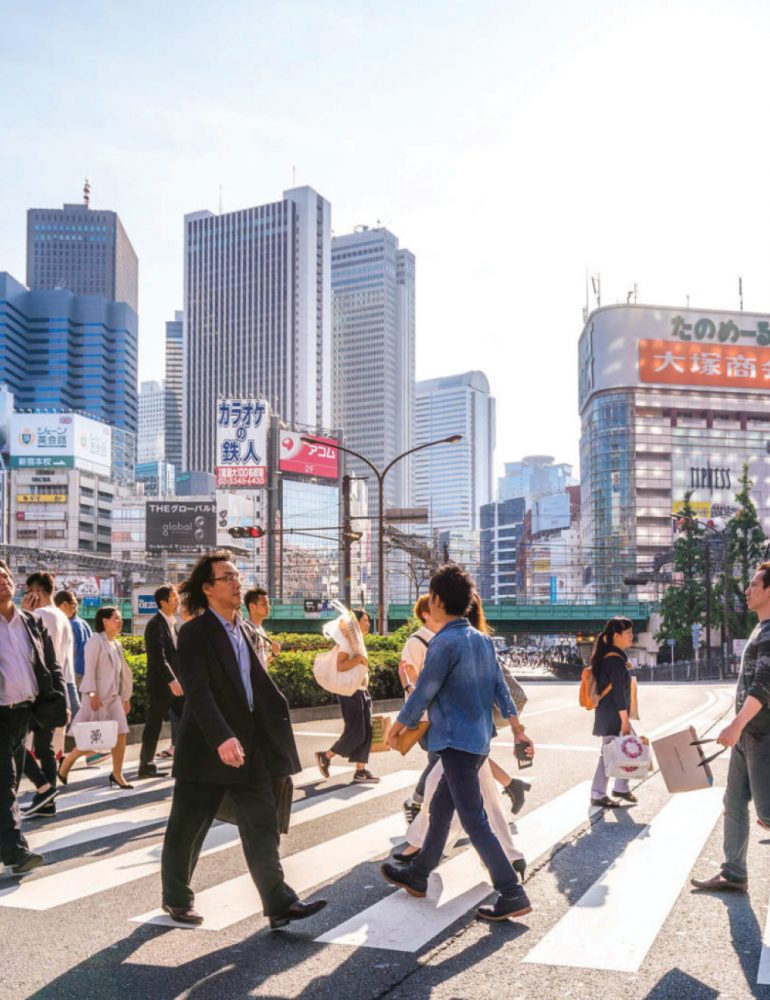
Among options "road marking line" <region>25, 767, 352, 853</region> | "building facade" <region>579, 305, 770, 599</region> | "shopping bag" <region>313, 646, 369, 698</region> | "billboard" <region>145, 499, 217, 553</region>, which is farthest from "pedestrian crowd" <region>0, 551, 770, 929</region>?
"building facade" <region>579, 305, 770, 599</region>

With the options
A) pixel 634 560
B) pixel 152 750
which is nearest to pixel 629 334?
pixel 634 560

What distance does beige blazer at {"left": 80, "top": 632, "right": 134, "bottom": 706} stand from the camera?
9891 millimetres

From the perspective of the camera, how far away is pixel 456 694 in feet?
18.5

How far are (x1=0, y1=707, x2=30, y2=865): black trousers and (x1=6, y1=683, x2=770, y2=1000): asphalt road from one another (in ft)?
0.76

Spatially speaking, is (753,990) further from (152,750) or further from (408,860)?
(152,750)

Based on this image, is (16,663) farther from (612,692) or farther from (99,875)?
(612,692)

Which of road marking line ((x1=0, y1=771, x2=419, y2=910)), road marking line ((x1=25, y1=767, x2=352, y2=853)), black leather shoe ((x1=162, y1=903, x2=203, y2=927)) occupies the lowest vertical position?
road marking line ((x1=25, y1=767, x2=352, y2=853))

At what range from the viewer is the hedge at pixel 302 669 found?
13.9 m

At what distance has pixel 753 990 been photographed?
4461 mm

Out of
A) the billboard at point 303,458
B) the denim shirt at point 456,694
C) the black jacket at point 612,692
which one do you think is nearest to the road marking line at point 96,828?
the denim shirt at point 456,694

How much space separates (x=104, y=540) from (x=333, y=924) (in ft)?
488

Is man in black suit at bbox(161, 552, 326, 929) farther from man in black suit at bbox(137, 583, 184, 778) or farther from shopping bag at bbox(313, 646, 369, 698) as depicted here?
man in black suit at bbox(137, 583, 184, 778)

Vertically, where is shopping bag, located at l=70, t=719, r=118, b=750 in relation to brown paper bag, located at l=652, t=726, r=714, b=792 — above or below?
below

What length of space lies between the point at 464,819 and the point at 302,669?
40.9ft
